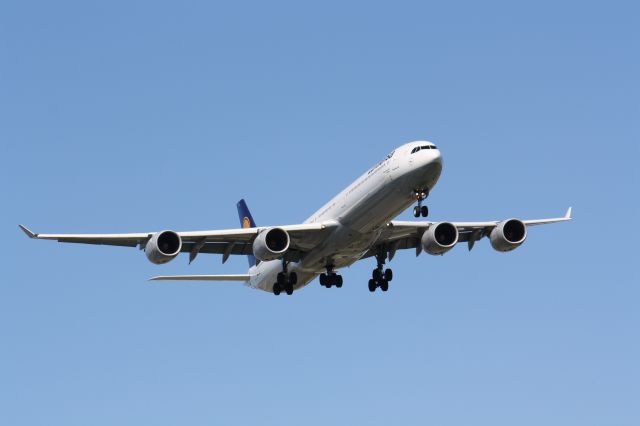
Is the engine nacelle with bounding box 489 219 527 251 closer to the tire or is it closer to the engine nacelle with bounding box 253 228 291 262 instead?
the tire

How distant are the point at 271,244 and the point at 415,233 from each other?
24.5 ft

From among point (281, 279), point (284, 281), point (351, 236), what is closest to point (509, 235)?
A: point (351, 236)

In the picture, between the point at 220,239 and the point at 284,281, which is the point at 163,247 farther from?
the point at 284,281

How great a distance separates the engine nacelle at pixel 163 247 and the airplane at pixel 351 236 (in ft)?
0.14

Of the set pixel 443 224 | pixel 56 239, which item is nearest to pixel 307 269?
pixel 443 224

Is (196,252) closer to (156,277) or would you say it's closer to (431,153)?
(156,277)

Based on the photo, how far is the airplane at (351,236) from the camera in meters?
49.7

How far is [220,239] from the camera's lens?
5450 cm

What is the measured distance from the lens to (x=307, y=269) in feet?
184

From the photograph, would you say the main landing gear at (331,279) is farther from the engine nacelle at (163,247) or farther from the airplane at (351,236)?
the engine nacelle at (163,247)

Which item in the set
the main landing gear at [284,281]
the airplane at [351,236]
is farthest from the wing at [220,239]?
the main landing gear at [284,281]

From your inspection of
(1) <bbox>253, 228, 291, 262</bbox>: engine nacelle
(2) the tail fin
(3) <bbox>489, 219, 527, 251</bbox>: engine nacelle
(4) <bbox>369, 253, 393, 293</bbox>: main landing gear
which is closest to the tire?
(4) <bbox>369, 253, 393, 293</bbox>: main landing gear

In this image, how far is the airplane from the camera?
49.7m

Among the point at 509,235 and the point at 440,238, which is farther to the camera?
the point at 509,235
